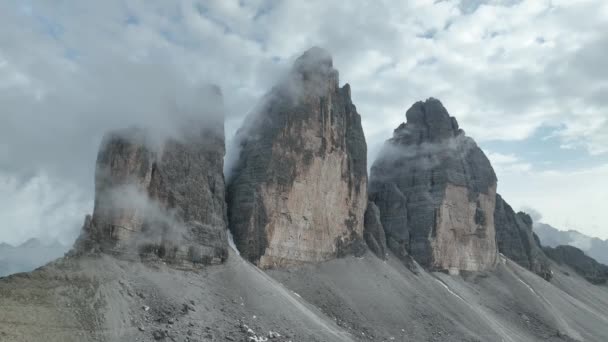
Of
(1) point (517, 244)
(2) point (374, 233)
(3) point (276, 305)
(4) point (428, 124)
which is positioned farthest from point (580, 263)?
(3) point (276, 305)

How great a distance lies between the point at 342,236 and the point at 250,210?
14020 millimetres

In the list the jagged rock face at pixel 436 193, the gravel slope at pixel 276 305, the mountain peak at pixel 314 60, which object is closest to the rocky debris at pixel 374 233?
the gravel slope at pixel 276 305

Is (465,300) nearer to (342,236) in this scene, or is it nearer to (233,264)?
(342,236)

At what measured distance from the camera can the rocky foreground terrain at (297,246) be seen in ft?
119

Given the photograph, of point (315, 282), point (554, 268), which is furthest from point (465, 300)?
point (554, 268)

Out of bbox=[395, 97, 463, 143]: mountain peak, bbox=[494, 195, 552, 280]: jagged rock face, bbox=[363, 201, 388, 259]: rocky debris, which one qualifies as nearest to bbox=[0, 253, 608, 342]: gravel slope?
bbox=[363, 201, 388, 259]: rocky debris

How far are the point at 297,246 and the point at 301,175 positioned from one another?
7938mm

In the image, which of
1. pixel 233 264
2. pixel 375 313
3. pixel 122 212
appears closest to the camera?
pixel 122 212

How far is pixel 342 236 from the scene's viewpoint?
6469 cm

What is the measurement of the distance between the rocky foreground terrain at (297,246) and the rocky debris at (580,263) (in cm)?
2794

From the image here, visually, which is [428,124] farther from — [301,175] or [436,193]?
[301,175]

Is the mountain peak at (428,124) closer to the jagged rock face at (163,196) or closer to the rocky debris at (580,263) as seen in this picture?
Answer: the jagged rock face at (163,196)

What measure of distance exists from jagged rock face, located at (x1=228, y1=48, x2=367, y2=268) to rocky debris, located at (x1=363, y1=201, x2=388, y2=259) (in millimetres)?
2197

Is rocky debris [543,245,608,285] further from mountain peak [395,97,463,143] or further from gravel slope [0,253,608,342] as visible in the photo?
mountain peak [395,97,463,143]
